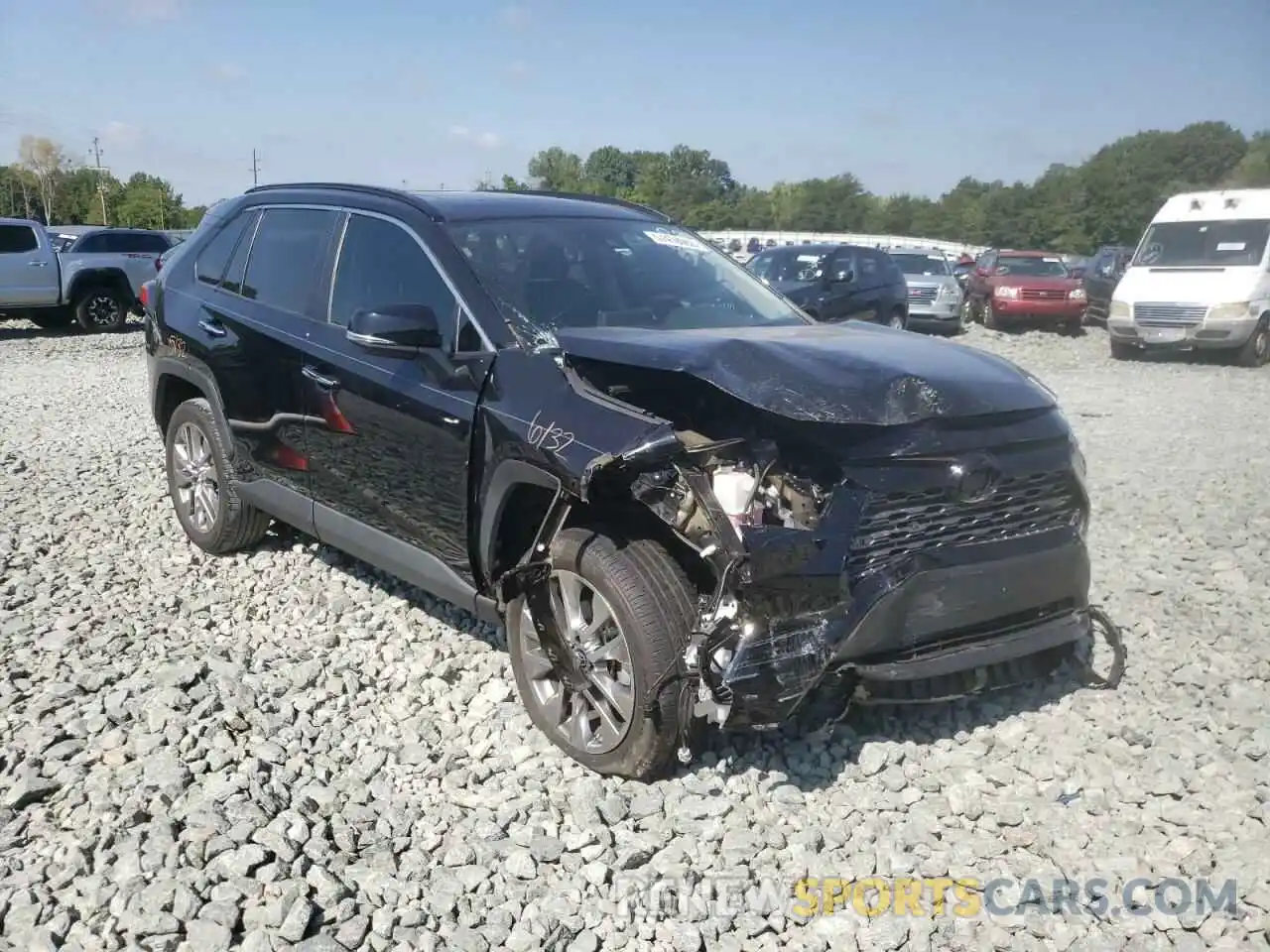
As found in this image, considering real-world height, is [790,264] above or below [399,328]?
below

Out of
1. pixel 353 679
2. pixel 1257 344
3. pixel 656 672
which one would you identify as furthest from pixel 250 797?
pixel 1257 344

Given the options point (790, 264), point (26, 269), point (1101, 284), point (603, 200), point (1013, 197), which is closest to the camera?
point (603, 200)

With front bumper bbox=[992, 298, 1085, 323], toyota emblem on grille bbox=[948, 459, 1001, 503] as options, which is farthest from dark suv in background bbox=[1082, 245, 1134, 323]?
toyota emblem on grille bbox=[948, 459, 1001, 503]

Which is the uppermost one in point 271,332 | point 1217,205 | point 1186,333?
point 1217,205

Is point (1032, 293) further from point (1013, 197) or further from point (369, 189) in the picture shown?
point (1013, 197)

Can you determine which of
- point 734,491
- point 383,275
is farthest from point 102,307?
point 734,491

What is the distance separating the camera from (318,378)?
448 cm

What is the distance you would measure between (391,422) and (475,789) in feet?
4.67

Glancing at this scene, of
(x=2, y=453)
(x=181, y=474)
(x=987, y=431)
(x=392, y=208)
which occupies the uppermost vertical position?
(x=392, y=208)

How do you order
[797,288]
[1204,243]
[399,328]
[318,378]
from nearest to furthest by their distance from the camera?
[399,328] → [318,378] → [797,288] → [1204,243]

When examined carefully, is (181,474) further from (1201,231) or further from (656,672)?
(1201,231)

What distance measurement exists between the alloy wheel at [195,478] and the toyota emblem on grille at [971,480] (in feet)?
12.4

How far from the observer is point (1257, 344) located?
16047 mm

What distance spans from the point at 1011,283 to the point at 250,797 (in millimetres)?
20672
